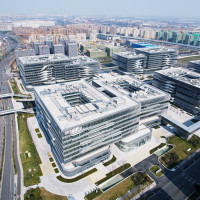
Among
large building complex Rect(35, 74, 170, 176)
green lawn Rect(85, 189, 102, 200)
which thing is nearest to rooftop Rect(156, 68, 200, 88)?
large building complex Rect(35, 74, 170, 176)

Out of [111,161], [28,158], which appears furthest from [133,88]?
[28,158]

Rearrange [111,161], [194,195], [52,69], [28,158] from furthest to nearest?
[52,69], [28,158], [111,161], [194,195]

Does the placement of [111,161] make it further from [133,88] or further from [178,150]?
[133,88]

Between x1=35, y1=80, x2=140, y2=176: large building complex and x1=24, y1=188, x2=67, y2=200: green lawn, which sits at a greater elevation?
x1=35, y1=80, x2=140, y2=176: large building complex

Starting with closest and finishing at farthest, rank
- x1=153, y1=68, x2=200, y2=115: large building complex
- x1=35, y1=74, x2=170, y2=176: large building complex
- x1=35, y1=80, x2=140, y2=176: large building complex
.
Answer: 1. x1=35, y1=80, x2=140, y2=176: large building complex
2. x1=35, y1=74, x2=170, y2=176: large building complex
3. x1=153, y1=68, x2=200, y2=115: large building complex

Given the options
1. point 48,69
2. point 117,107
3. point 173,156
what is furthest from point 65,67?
point 173,156

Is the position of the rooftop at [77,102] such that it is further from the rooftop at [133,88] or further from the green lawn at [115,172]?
the green lawn at [115,172]

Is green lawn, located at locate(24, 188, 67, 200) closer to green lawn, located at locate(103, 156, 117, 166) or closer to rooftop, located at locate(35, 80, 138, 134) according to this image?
green lawn, located at locate(103, 156, 117, 166)
